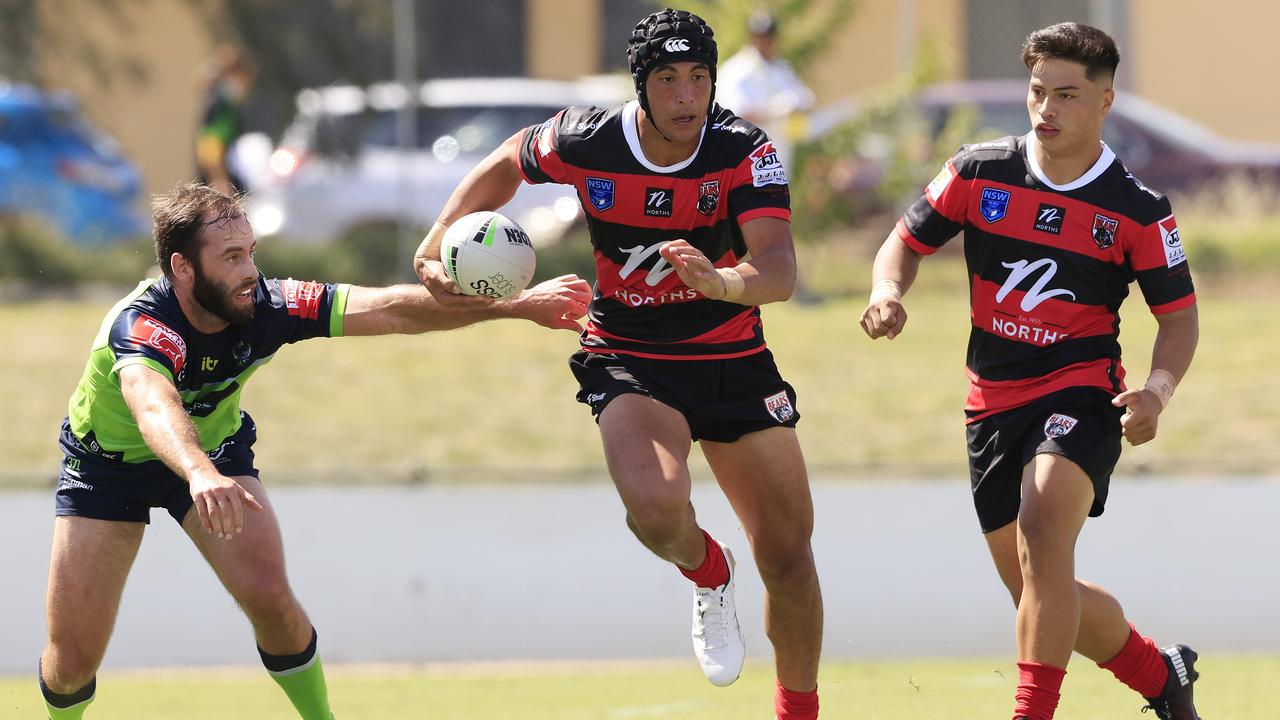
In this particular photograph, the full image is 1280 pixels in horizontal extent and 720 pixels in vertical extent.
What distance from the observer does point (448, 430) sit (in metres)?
11.4

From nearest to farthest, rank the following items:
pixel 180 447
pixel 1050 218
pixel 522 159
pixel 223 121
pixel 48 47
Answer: pixel 180 447 < pixel 1050 218 < pixel 522 159 < pixel 223 121 < pixel 48 47

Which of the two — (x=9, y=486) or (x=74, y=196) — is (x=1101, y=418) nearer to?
(x=9, y=486)

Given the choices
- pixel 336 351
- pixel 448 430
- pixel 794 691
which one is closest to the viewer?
pixel 794 691

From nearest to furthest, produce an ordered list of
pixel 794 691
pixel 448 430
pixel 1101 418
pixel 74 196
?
pixel 1101 418, pixel 794 691, pixel 448 430, pixel 74 196

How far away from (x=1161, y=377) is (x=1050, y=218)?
60cm

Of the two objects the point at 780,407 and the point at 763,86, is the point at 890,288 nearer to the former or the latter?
the point at 780,407

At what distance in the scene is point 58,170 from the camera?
15.5 m

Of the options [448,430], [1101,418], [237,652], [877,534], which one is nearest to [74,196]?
[448,430]

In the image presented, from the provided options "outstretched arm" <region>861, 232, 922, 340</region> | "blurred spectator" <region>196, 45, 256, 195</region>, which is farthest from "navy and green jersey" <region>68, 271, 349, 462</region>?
"blurred spectator" <region>196, 45, 256, 195</region>

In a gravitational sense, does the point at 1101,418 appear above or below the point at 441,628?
above

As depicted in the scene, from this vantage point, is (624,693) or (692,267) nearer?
(692,267)

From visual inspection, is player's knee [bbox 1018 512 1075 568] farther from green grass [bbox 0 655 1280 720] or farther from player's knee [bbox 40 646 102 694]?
player's knee [bbox 40 646 102 694]

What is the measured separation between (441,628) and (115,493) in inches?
112

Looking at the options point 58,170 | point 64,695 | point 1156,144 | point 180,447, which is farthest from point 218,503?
point 1156,144
